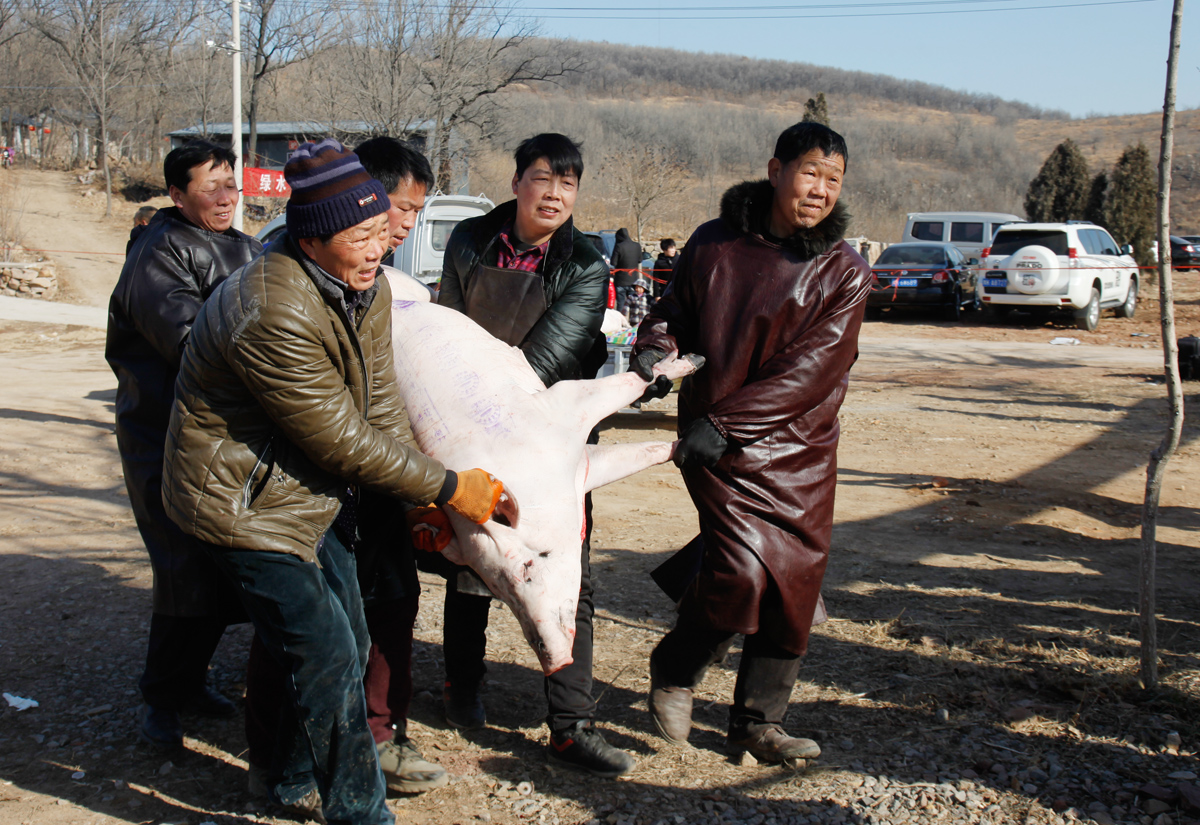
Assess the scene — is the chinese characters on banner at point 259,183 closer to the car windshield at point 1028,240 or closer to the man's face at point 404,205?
the car windshield at point 1028,240

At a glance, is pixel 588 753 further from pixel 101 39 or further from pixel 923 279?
pixel 101 39

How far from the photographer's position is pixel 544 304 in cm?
297

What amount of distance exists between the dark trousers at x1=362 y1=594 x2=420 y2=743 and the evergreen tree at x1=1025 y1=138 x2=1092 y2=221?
32.2 m

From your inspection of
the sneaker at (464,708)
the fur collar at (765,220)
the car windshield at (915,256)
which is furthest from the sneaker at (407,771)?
the car windshield at (915,256)

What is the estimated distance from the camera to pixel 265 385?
2.05m

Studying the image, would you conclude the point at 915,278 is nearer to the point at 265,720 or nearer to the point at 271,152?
the point at 265,720

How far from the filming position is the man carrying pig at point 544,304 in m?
2.87

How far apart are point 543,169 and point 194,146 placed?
46.9 inches

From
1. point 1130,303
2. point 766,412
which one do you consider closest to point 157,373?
point 766,412

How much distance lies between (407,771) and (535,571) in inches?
31.5

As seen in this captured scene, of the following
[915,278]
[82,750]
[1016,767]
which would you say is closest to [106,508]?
[82,750]

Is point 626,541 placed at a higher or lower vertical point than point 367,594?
lower

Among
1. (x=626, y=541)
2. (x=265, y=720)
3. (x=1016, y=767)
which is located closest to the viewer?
(x=265, y=720)

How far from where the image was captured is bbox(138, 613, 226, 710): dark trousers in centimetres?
300
